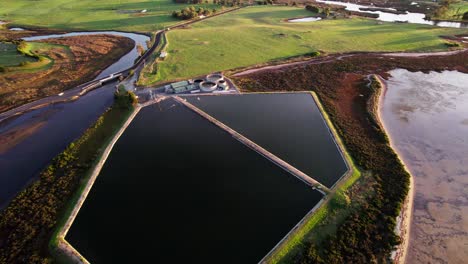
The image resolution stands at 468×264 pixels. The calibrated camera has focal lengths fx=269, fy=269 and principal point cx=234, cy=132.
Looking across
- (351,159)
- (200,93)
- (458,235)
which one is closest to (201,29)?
(200,93)

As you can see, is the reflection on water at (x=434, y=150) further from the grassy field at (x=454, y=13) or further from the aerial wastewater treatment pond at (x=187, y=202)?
the grassy field at (x=454, y=13)

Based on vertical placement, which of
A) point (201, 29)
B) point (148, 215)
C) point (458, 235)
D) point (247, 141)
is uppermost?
point (201, 29)

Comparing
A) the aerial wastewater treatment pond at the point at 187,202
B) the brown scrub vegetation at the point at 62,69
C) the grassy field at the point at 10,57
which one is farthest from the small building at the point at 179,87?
the grassy field at the point at 10,57

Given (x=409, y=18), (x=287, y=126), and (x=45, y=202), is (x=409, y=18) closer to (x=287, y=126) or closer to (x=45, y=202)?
(x=287, y=126)

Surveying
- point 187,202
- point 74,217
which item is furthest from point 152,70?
point 187,202

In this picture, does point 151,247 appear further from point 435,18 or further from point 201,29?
point 435,18
